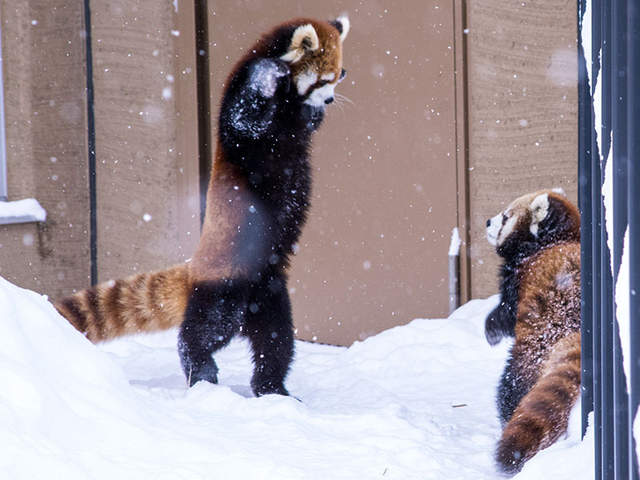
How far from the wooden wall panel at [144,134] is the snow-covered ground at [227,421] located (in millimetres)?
1906

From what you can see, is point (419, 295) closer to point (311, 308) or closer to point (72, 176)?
point (311, 308)

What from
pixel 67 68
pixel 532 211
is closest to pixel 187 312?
pixel 532 211

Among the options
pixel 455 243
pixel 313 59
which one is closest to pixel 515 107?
pixel 455 243

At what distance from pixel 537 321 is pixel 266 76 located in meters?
1.79

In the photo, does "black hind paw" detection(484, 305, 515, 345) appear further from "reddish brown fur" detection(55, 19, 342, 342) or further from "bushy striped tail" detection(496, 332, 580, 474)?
"reddish brown fur" detection(55, 19, 342, 342)

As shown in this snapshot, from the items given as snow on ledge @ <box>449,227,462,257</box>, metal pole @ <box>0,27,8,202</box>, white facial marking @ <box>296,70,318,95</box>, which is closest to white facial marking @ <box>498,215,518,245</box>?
white facial marking @ <box>296,70,318,95</box>

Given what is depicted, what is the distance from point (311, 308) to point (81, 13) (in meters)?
3.35

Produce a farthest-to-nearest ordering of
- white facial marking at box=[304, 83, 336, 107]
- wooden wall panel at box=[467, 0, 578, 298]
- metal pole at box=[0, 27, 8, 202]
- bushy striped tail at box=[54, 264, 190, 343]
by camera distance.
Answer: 1. metal pole at box=[0, 27, 8, 202]
2. wooden wall panel at box=[467, 0, 578, 298]
3. bushy striped tail at box=[54, 264, 190, 343]
4. white facial marking at box=[304, 83, 336, 107]

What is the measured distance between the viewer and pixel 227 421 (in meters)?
3.36

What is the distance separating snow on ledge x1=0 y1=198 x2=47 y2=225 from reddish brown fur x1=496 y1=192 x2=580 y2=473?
4.33 metres

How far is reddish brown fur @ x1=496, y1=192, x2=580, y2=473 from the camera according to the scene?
2652mm

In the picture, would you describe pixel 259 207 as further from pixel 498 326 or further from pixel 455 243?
pixel 455 243

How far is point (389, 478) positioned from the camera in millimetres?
2795

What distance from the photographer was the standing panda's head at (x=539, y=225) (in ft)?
12.1
